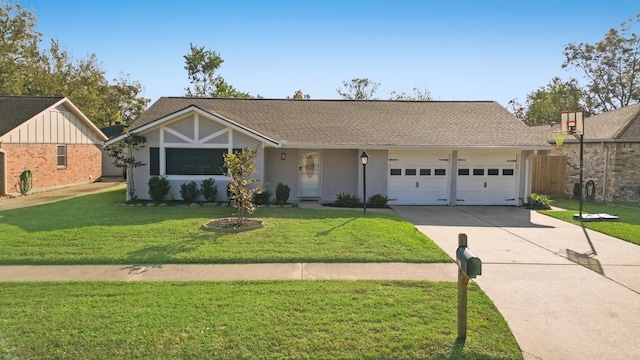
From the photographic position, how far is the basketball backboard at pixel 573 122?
43.4ft

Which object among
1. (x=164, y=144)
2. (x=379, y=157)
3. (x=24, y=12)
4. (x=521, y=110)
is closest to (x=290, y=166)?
(x=379, y=157)

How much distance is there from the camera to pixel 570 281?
6938mm

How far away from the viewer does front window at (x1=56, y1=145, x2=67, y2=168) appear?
20422mm

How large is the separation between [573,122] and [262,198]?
10.4 meters

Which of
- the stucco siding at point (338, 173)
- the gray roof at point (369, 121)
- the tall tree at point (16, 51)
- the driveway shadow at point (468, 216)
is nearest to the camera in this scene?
the driveway shadow at point (468, 216)

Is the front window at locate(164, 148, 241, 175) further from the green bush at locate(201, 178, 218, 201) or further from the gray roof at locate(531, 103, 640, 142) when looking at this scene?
the gray roof at locate(531, 103, 640, 142)

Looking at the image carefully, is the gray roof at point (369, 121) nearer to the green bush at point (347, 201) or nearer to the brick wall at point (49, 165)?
the green bush at point (347, 201)

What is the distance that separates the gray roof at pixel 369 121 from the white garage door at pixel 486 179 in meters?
0.80

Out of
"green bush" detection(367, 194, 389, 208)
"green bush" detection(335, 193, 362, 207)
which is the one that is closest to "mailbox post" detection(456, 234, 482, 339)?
"green bush" detection(335, 193, 362, 207)

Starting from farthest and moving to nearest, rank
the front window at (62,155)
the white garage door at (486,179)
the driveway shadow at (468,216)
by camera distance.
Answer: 1. the front window at (62,155)
2. the white garage door at (486,179)
3. the driveway shadow at (468,216)

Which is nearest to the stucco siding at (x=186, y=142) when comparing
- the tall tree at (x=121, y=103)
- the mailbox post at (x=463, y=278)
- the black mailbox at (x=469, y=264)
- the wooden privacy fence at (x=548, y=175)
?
the mailbox post at (x=463, y=278)

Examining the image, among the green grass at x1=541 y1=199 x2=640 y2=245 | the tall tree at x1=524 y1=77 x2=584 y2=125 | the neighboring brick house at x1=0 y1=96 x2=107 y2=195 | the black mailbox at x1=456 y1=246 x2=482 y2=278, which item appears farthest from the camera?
the tall tree at x1=524 y1=77 x2=584 y2=125

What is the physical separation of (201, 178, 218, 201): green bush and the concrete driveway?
6876 millimetres

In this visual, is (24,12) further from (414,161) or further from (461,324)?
(461,324)
